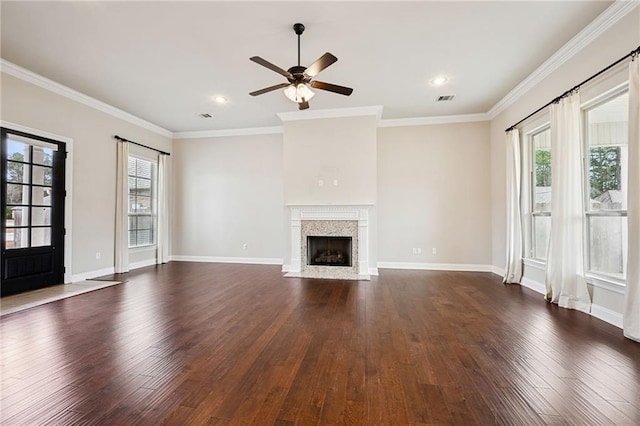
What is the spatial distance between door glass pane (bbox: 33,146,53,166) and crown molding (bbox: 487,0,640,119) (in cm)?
768

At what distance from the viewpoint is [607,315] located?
10.2ft

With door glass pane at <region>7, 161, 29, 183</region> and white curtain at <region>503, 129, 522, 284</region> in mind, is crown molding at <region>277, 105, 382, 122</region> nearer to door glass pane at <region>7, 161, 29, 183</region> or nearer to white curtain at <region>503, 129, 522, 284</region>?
white curtain at <region>503, 129, 522, 284</region>

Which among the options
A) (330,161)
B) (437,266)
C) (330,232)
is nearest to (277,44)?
(330,161)

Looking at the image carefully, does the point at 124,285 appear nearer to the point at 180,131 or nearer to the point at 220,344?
the point at 220,344

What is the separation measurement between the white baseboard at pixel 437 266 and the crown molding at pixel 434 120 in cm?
310

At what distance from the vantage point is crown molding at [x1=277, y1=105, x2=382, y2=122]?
5.64 meters

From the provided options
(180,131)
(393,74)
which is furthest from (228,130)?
(393,74)

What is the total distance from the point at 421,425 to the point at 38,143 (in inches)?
245

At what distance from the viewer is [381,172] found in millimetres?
6473

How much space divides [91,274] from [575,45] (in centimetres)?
825

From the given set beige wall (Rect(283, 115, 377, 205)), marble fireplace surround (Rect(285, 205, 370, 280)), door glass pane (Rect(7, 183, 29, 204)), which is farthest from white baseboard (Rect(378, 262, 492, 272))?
door glass pane (Rect(7, 183, 29, 204))

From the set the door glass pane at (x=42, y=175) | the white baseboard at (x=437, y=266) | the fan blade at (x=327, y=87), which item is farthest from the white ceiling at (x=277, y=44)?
the white baseboard at (x=437, y=266)

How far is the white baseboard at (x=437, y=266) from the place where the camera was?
604 cm

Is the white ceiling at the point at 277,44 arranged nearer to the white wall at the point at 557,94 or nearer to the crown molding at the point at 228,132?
the white wall at the point at 557,94
